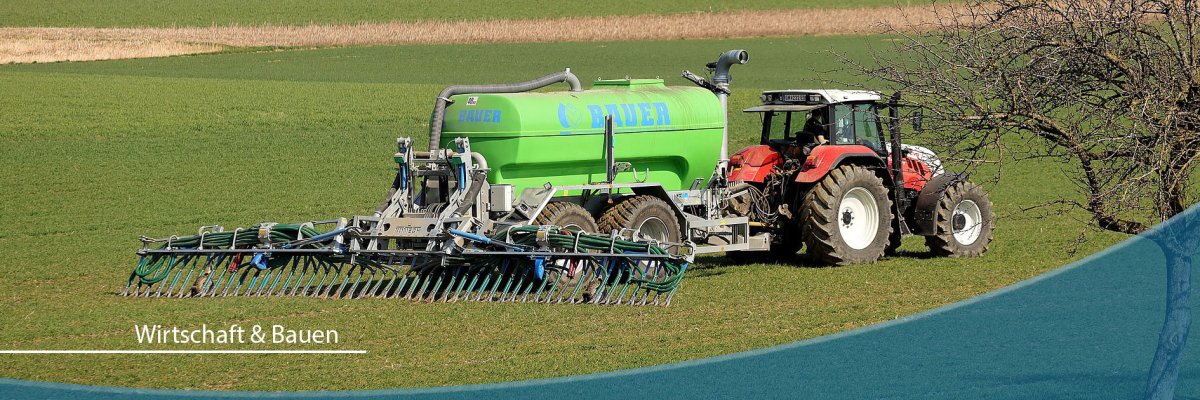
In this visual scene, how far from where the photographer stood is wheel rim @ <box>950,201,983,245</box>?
1712 centimetres

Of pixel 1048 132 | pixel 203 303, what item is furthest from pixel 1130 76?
pixel 203 303

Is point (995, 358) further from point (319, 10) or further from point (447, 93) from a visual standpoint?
point (319, 10)

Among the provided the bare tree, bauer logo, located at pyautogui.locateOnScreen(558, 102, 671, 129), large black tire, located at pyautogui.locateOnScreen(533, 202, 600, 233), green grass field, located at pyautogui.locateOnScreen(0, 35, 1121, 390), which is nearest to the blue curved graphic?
the bare tree

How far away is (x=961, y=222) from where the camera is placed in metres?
17.2

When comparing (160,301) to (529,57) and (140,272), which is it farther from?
(529,57)

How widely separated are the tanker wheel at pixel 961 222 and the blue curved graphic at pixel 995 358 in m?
7.48

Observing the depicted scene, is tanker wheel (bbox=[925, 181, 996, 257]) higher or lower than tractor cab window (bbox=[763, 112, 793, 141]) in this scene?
lower

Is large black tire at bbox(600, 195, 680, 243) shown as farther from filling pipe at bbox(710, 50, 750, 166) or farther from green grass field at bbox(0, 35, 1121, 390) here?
filling pipe at bbox(710, 50, 750, 166)

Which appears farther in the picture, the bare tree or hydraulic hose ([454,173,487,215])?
hydraulic hose ([454,173,487,215])

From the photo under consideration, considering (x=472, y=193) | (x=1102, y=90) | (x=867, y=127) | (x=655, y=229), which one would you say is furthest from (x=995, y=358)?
(x=867, y=127)

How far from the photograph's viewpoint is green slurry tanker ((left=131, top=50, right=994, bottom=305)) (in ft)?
46.1

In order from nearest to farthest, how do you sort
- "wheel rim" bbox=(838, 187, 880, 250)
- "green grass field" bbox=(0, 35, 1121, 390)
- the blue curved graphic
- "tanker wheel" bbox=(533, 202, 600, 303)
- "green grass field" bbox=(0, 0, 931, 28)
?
the blue curved graphic → "green grass field" bbox=(0, 35, 1121, 390) → "tanker wheel" bbox=(533, 202, 600, 303) → "wheel rim" bbox=(838, 187, 880, 250) → "green grass field" bbox=(0, 0, 931, 28)

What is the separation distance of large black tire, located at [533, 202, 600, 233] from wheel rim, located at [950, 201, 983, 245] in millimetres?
4659

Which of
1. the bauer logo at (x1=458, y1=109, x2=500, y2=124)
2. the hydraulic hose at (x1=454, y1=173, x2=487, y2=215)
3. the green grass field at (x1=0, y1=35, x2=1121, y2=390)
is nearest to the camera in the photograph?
the green grass field at (x1=0, y1=35, x2=1121, y2=390)
